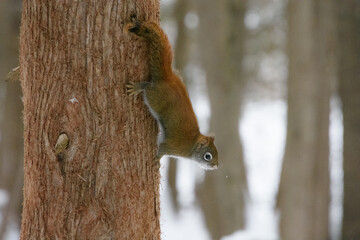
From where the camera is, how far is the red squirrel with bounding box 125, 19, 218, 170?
9.00 ft

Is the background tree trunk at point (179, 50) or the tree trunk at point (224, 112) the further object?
the background tree trunk at point (179, 50)

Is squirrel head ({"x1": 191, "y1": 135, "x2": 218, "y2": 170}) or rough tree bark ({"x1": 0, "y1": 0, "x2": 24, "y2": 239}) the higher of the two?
rough tree bark ({"x1": 0, "y1": 0, "x2": 24, "y2": 239})

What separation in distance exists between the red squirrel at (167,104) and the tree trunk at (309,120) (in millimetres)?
2904

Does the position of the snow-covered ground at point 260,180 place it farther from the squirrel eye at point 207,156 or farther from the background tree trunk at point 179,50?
the squirrel eye at point 207,156

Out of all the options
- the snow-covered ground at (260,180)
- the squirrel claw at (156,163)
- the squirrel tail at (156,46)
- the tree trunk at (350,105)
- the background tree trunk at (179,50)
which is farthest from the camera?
the background tree trunk at (179,50)

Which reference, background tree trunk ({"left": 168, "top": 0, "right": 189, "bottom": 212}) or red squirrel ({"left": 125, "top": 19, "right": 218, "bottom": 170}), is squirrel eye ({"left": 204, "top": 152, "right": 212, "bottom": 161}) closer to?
red squirrel ({"left": 125, "top": 19, "right": 218, "bottom": 170})

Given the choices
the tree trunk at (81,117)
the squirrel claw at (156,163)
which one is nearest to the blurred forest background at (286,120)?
the squirrel claw at (156,163)

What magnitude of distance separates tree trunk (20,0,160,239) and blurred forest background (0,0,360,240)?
0.57m

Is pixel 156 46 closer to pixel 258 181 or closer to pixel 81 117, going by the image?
pixel 81 117

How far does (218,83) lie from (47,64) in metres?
5.74

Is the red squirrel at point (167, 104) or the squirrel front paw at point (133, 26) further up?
the squirrel front paw at point (133, 26)

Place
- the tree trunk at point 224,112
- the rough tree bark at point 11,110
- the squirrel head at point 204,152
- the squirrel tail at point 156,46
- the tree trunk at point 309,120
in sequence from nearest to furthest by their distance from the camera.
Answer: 1. the squirrel tail at point 156,46
2. the squirrel head at point 204,152
3. the tree trunk at point 309,120
4. the rough tree bark at point 11,110
5. the tree trunk at point 224,112

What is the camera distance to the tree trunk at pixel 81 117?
2611 millimetres

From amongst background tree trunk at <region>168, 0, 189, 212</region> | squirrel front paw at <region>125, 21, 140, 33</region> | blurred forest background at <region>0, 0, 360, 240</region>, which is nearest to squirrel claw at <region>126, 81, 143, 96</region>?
squirrel front paw at <region>125, 21, 140, 33</region>
